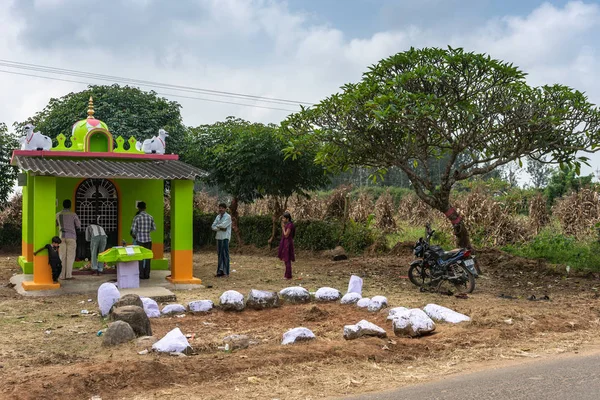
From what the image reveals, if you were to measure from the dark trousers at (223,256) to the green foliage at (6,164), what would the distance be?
36.9 ft

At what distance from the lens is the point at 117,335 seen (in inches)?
287

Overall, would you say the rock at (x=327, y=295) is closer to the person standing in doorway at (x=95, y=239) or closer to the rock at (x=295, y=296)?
the rock at (x=295, y=296)

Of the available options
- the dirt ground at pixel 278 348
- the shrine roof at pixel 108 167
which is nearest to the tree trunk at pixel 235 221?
the shrine roof at pixel 108 167

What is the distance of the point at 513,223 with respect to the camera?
65.6 ft

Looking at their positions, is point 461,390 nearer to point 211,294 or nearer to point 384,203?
point 211,294

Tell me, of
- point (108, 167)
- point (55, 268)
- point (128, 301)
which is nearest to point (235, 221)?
point (108, 167)

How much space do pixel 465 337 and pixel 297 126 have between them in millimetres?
8430

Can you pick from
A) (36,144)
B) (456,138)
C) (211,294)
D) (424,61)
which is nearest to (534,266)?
(456,138)

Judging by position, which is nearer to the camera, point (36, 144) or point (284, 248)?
point (36, 144)

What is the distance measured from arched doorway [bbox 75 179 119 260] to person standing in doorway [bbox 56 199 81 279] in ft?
5.60

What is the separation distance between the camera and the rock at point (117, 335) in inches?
287

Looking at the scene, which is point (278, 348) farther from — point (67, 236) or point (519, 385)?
point (67, 236)

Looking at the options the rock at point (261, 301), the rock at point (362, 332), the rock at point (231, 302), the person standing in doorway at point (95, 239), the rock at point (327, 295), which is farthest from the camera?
the person standing in doorway at point (95, 239)

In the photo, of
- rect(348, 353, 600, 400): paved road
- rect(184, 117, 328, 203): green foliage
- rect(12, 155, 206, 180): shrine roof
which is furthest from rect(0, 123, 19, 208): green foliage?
rect(348, 353, 600, 400): paved road
